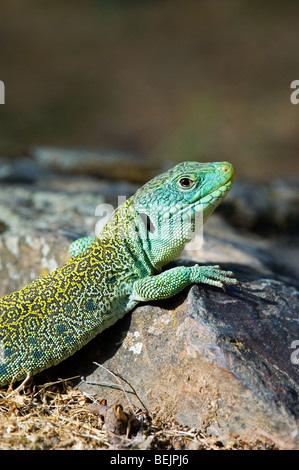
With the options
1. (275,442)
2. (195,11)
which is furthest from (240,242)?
(195,11)

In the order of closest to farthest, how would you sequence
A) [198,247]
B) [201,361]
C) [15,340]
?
[201,361]
[15,340]
[198,247]

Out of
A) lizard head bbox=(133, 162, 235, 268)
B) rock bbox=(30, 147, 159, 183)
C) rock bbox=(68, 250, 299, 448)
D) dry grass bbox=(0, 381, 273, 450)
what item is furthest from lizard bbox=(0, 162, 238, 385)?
rock bbox=(30, 147, 159, 183)

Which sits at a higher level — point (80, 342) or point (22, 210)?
point (22, 210)

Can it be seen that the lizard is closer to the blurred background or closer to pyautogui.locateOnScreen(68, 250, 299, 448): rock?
pyautogui.locateOnScreen(68, 250, 299, 448): rock

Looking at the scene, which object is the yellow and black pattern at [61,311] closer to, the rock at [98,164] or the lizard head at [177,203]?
the lizard head at [177,203]

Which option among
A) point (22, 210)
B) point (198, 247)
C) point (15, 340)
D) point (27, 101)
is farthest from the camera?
point (27, 101)

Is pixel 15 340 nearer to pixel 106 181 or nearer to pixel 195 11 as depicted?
pixel 106 181
